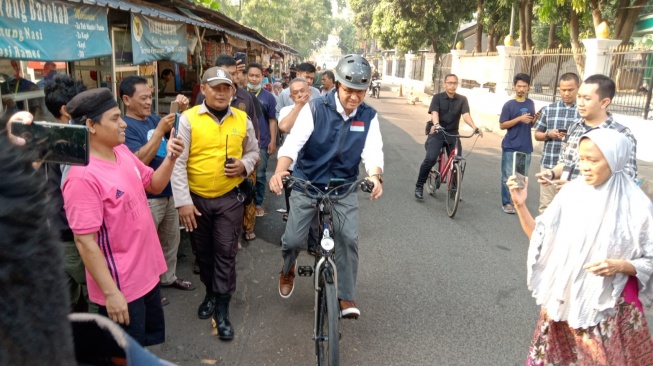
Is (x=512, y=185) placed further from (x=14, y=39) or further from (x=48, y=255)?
(x=14, y=39)

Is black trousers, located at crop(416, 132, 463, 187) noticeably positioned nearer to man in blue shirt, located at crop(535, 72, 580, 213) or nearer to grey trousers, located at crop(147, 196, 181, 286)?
man in blue shirt, located at crop(535, 72, 580, 213)

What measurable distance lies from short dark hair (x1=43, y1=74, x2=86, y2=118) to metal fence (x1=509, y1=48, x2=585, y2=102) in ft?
38.8

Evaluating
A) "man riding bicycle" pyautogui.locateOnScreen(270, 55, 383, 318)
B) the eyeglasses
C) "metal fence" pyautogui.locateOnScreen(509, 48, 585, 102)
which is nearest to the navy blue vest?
"man riding bicycle" pyautogui.locateOnScreen(270, 55, 383, 318)

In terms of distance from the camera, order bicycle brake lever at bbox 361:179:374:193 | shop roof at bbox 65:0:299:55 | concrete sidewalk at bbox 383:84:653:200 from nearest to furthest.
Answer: bicycle brake lever at bbox 361:179:374:193 → shop roof at bbox 65:0:299:55 → concrete sidewalk at bbox 383:84:653:200

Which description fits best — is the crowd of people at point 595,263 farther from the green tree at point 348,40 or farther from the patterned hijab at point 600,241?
the green tree at point 348,40

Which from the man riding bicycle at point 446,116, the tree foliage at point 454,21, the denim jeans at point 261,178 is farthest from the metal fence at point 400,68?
the denim jeans at point 261,178

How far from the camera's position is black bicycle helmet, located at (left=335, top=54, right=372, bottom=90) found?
10.6 ft

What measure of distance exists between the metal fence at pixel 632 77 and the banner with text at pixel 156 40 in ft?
25.5

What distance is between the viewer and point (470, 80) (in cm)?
2112

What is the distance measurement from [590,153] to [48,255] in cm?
239

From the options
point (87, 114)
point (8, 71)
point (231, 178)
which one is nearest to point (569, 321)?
point (231, 178)

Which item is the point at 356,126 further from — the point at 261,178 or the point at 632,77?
the point at 632,77

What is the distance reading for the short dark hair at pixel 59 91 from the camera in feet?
Answer: 10.0

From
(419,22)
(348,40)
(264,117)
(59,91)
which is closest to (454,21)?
(419,22)
